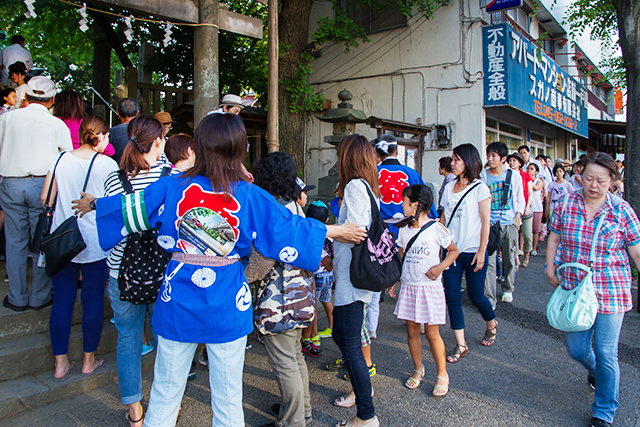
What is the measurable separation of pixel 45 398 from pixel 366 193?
2.70 meters

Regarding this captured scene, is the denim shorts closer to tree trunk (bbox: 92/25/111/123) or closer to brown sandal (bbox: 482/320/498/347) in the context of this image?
brown sandal (bbox: 482/320/498/347)

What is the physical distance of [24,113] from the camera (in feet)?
11.7

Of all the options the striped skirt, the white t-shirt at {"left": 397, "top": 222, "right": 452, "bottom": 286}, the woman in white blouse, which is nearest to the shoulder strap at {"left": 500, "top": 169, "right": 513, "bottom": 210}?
the woman in white blouse

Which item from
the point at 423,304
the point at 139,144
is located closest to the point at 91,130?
the point at 139,144

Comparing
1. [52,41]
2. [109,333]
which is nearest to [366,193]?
[109,333]

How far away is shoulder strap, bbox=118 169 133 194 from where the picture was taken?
2.60 metres

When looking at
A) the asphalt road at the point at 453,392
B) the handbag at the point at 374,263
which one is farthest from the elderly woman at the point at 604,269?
the handbag at the point at 374,263

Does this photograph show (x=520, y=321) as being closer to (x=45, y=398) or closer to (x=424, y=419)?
(x=424, y=419)

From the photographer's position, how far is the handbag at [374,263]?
8.37ft

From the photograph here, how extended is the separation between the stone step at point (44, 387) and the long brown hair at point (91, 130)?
1780 millimetres

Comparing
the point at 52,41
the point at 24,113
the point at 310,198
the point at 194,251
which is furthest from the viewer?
the point at 52,41

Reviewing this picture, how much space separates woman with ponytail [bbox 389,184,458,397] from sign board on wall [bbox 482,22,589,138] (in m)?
8.44

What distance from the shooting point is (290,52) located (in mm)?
10320

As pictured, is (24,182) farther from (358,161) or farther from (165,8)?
(358,161)
